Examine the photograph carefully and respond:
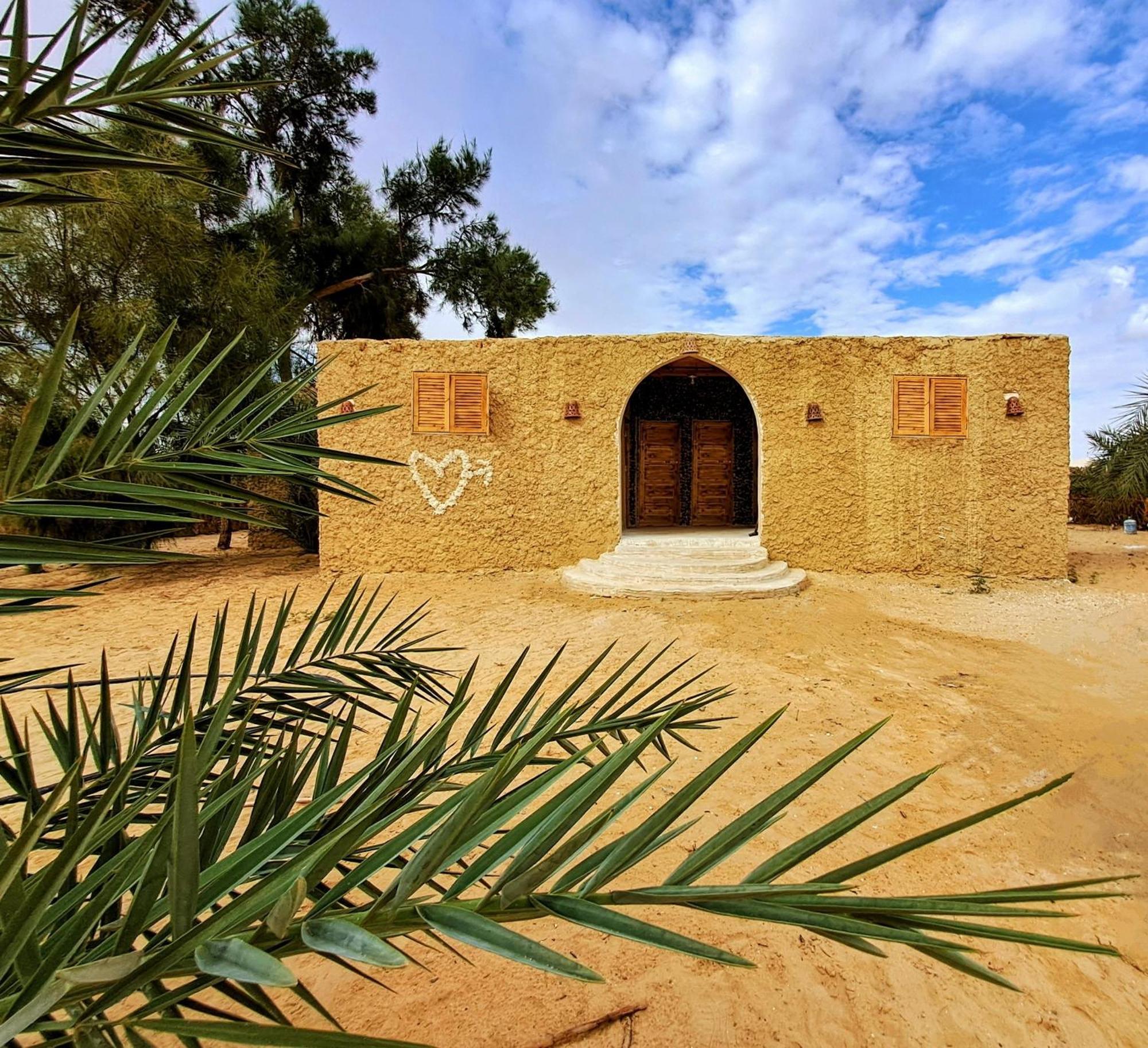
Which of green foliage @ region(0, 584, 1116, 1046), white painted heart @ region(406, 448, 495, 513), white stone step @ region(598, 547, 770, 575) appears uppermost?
white painted heart @ region(406, 448, 495, 513)

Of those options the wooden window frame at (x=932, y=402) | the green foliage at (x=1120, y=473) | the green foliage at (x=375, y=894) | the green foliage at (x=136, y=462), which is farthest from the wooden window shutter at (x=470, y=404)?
the green foliage at (x=1120, y=473)

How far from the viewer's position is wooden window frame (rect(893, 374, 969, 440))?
22.2ft

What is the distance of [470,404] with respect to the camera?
7000 millimetres

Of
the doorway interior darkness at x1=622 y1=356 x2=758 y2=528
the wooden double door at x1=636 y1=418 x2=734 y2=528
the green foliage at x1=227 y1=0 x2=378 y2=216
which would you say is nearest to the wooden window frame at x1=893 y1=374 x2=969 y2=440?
the doorway interior darkness at x1=622 y1=356 x2=758 y2=528

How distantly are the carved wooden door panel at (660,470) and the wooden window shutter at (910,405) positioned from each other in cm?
388

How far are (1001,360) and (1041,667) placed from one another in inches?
168

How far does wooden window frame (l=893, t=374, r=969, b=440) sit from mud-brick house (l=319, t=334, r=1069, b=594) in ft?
0.05

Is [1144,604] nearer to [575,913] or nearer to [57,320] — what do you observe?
[575,913]

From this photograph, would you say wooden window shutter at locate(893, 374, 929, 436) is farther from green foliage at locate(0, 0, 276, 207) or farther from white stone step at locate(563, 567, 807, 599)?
green foliage at locate(0, 0, 276, 207)

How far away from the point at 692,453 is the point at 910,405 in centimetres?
386

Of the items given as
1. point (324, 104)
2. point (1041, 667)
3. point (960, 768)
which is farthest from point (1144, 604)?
point (324, 104)

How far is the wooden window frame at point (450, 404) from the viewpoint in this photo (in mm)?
6973

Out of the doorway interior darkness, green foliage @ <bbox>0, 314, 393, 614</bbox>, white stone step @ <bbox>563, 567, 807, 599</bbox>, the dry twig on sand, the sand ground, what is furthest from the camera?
the doorway interior darkness

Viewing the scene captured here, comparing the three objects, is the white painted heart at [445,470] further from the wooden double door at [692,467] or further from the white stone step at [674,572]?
the wooden double door at [692,467]
